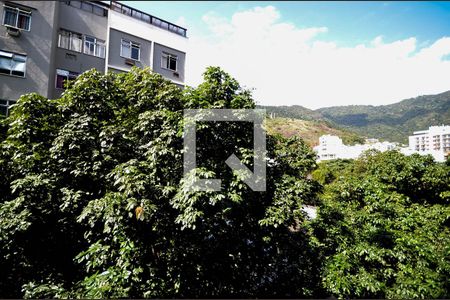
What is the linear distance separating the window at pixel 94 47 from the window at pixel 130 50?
0.95 m

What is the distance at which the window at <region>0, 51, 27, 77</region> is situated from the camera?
11.5 m

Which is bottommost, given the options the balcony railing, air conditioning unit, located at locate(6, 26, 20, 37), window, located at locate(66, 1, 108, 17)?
air conditioning unit, located at locate(6, 26, 20, 37)

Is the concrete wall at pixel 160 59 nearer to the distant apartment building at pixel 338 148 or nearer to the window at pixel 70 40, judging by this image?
the window at pixel 70 40

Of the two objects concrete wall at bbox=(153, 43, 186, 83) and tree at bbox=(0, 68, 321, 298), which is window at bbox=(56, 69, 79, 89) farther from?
tree at bbox=(0, 68, 321, 298)

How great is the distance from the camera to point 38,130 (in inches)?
275

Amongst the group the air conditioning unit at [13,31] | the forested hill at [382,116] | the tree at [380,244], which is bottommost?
the tree at [380,244]

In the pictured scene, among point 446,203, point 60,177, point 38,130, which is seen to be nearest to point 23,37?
point 38,130

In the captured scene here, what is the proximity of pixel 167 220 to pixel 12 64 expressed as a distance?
1121cm

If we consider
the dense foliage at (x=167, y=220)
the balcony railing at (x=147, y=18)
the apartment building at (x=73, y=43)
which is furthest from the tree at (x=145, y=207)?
the balcony railing at (x=147, y=18)

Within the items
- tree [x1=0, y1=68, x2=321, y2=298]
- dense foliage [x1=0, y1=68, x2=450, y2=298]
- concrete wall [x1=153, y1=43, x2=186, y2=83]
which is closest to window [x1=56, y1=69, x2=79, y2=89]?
concrete wall [x1=153, y1=43, x2=186, y2=83]

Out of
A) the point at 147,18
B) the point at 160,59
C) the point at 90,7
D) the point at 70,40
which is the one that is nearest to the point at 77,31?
the point at 70,40

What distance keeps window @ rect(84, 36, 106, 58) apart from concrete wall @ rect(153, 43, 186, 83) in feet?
9.37

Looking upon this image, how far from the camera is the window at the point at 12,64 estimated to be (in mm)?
11484

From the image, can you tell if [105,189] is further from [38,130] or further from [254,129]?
[254,129]
